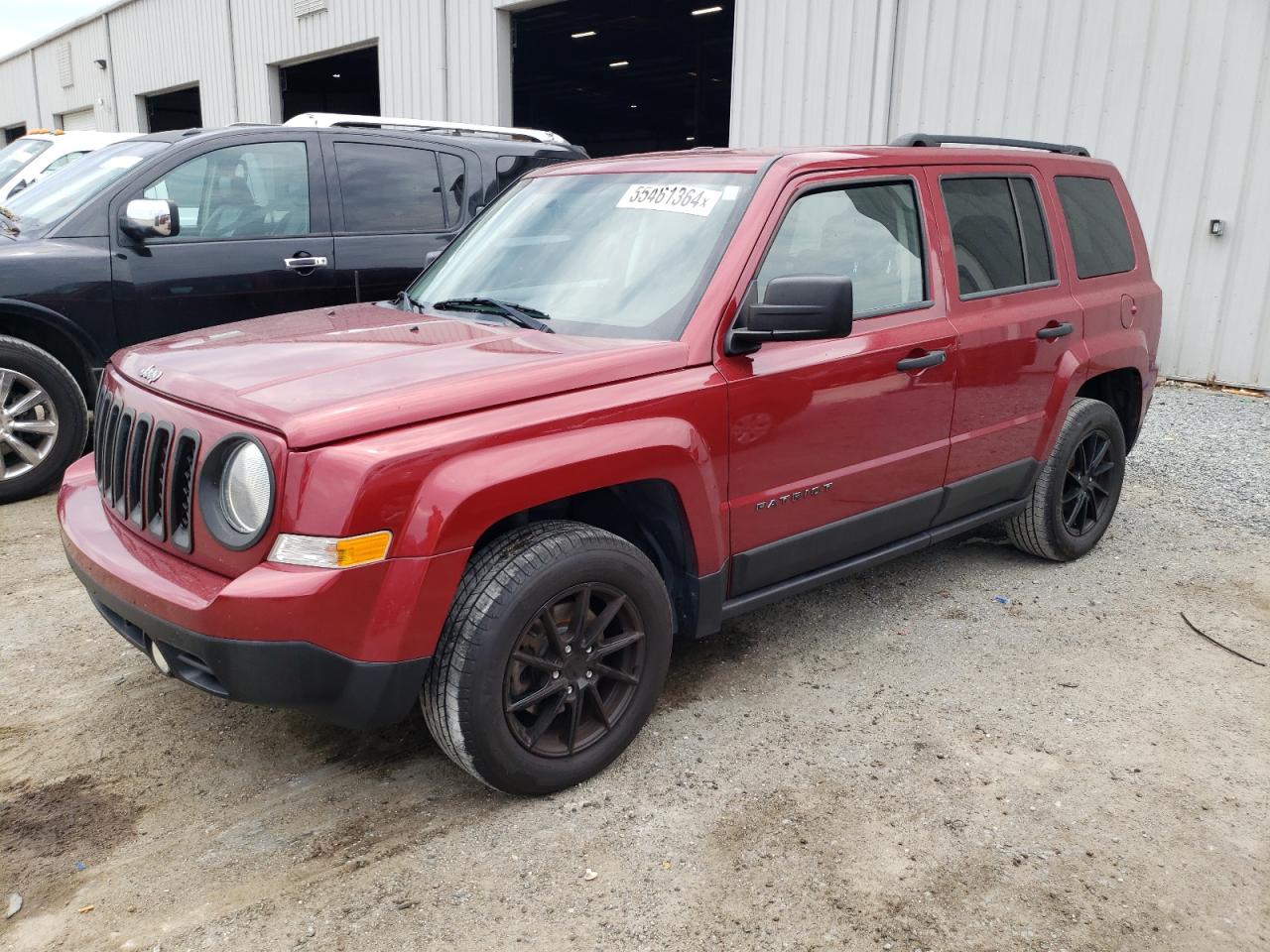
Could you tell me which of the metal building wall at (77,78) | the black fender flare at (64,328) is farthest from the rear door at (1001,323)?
the metal building wall at (77,78)

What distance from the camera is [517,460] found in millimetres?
2646

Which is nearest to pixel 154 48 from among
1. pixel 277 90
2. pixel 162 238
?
pixel 277 90

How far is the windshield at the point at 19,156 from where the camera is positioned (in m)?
10.0

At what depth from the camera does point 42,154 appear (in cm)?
995

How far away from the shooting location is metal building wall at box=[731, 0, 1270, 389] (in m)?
7.85

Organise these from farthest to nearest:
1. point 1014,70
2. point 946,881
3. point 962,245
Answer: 1. point 1014,70
2. point 962,245
3. point 946,881

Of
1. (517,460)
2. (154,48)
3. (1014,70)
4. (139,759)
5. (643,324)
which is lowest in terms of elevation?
(139,759)

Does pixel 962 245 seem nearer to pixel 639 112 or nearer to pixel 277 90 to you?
pixel 277 90

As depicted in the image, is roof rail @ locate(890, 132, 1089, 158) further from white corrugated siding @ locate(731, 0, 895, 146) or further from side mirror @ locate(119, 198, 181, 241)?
white corrugated siding @ locate(731, 0, 895, 146)

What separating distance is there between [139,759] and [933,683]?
2.62m

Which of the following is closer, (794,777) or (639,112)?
(794,777)

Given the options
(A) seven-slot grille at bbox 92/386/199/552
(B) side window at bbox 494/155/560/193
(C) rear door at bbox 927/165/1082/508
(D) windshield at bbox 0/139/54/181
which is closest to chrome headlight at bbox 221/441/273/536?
(A) seven-slot grille at bbox 92/386/199/552

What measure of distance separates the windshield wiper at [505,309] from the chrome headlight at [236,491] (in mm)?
1027

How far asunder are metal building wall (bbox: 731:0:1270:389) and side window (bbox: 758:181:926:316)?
→ 5592 mm
